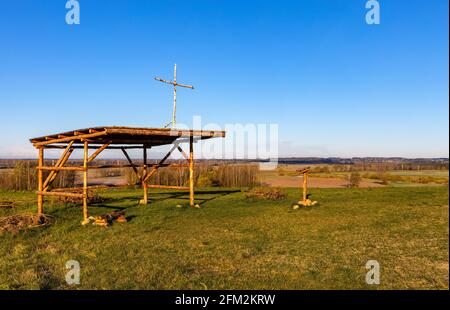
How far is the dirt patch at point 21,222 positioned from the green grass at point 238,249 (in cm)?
48

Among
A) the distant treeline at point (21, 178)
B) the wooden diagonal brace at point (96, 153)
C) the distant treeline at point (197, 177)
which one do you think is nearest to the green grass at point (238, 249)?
the wooden diagonal brace at point (96, 153)

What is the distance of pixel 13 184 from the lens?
29047 millimetres

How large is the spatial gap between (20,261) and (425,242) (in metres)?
10.2

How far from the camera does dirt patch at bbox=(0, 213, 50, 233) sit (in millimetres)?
10402

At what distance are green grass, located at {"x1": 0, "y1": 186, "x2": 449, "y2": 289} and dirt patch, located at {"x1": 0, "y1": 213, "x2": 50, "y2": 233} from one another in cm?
48

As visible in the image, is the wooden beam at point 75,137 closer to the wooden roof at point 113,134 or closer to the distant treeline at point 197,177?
the wooden roof at point 113,134

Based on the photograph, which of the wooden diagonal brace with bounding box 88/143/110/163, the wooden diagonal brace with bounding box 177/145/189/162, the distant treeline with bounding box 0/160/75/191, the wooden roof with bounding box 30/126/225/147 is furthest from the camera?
the distant treeline with bounding box 0/160/75/191

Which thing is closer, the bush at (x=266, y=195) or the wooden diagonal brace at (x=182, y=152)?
the wooden diagonal brace at (x=182, y=152)

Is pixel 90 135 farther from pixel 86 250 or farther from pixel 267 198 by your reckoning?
pixel 267 198

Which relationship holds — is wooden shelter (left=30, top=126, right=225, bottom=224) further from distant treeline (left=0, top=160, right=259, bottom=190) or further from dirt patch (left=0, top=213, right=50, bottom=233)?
distant treeline (left=0, top=160, right=259, bottom=190)

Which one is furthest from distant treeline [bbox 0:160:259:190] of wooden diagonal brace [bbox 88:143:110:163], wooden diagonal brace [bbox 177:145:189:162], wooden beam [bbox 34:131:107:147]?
wooden diagonal brace [bbox 88:143:110:163]

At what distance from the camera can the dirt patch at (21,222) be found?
10402 millimetres

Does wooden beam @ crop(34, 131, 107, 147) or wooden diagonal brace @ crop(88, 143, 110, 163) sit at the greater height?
wooden beam @ crop(34, 131, 107, 147)
